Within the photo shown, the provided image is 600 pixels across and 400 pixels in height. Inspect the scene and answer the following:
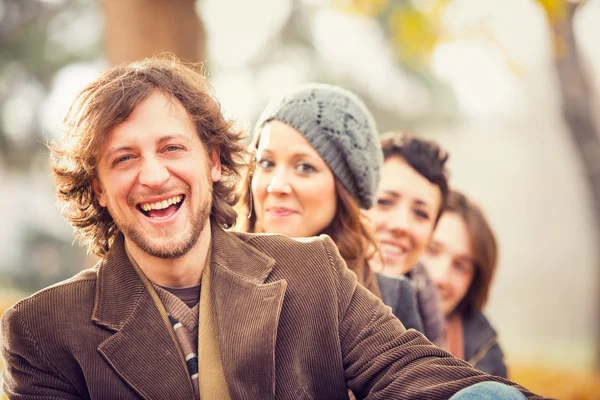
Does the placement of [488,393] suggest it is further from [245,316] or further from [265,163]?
[265,163]

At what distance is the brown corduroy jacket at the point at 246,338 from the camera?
288 cm

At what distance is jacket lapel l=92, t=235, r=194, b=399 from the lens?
113 inches

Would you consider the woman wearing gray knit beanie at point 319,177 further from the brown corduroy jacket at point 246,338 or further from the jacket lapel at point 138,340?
the jacket lapel at point 138,340

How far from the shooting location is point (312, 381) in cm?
313

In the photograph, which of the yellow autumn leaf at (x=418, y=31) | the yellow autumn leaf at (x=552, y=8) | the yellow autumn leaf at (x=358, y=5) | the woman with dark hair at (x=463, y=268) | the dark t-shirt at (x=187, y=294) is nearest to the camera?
the dark t-shirt at (x=187, y=294)

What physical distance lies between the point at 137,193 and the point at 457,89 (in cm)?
1346

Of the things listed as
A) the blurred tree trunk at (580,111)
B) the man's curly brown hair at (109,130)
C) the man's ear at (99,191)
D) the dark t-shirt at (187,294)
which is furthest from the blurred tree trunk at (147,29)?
the blurred tree trunk at (580,111)

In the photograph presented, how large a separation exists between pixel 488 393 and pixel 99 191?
1596 millimetres

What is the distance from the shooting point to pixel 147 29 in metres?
5.80

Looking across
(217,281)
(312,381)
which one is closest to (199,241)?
(217,281)

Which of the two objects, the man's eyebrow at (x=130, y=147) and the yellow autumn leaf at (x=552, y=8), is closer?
the man's eyebrow at (x=130, y=147)

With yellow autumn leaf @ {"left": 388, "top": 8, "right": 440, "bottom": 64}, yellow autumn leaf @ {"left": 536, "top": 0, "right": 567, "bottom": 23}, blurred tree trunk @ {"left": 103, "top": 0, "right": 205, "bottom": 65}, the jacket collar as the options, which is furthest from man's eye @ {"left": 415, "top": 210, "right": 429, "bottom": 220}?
yellow autumn leaf @ {"left": 388, "top": 8, "right": 440, "bottom": 64}

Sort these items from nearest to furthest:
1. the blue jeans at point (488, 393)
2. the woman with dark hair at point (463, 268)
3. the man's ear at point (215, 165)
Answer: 1. the blue jeans at point (488, 393)
2. the man's ear at point (215, 165)
3. the woman with dark hair at point (463, 268)

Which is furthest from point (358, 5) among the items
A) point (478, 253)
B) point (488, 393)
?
point (488, 393)
